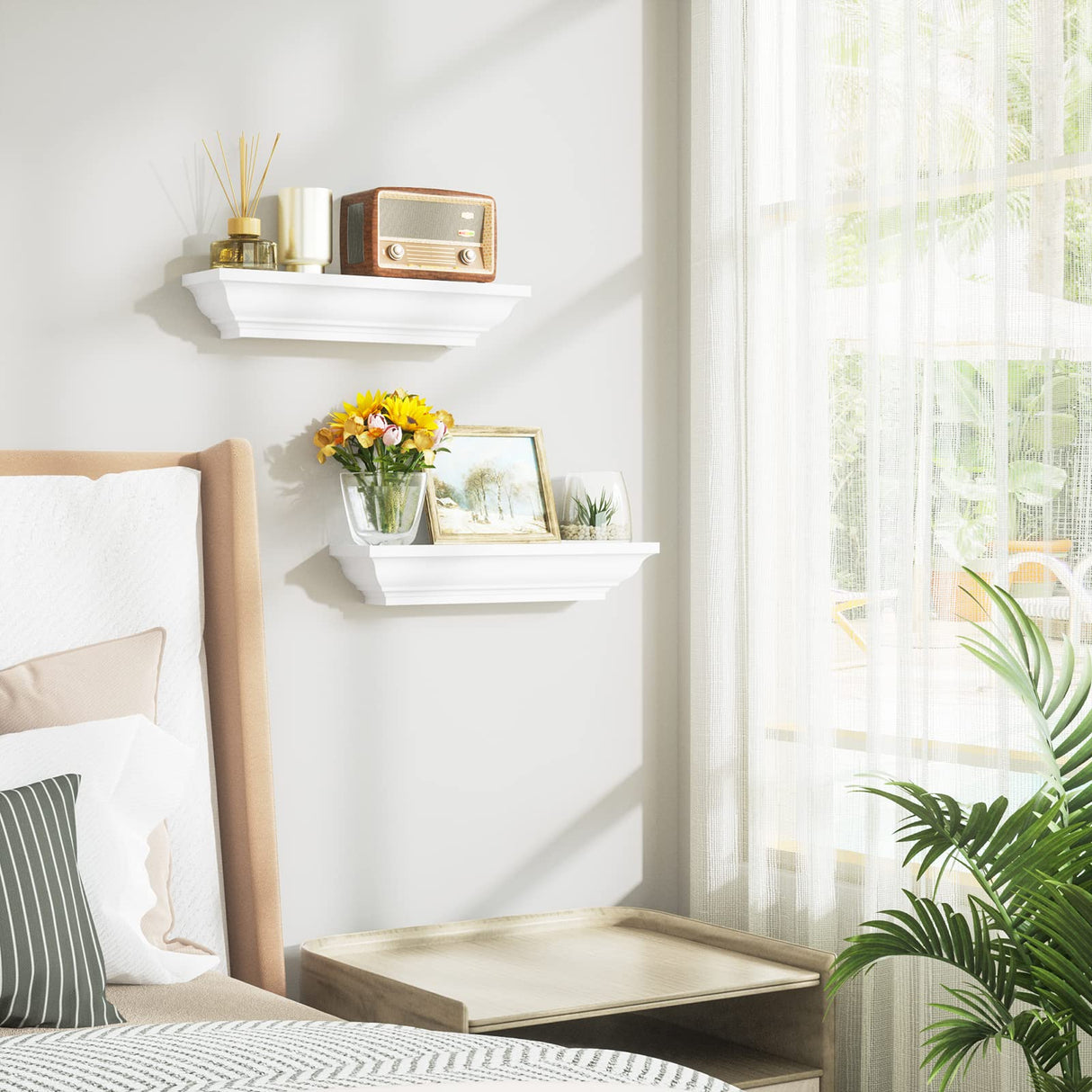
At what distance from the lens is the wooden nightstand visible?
7.54ft

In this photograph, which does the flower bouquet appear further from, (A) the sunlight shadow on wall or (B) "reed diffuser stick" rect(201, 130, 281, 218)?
(A) the sunlight shadow on wall

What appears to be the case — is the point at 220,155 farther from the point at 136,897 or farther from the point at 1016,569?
the point at 1016,569

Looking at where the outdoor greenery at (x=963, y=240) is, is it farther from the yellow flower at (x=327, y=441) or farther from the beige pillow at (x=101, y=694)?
the beige pillow at (x=101, y=694)

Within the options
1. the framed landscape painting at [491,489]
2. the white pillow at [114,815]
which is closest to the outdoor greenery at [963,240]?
the framed landscape painting at [491,489]

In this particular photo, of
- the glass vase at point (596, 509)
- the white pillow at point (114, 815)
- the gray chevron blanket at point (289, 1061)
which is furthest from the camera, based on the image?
the glass vase at point (596, 509)

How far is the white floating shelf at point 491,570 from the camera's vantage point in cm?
258

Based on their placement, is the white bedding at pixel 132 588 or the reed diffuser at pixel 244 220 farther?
the reed diffuser at pixel 244 220

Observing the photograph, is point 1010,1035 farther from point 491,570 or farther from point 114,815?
point 114,815

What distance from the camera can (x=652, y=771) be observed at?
9.87ft

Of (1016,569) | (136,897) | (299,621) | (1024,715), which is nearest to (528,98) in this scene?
(299,621)

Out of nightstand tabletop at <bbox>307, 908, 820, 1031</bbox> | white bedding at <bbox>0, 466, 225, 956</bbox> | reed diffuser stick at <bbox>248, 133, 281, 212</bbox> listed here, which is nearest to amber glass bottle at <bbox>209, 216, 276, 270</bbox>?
reed diffuser stick at <bbox>248, 133, 281, 212</bbox>

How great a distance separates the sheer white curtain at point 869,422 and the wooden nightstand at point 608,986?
14cm

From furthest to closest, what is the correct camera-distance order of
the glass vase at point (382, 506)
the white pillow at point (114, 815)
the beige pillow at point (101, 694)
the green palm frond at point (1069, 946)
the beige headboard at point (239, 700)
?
the glass vase at point (382, 506) < the beige headboard at point (239, 700) < the beige pillow at point (101, 694) < the white pillow at point (114, 815) < the green palm frond at point (1069, 946)

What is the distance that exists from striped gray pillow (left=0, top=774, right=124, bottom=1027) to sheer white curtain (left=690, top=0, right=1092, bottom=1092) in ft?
4.43
